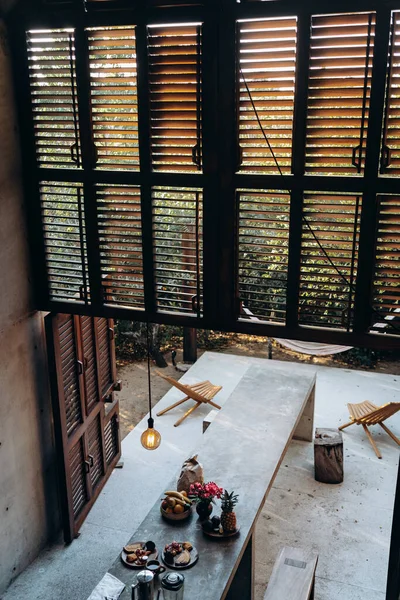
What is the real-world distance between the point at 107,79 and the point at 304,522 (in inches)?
199

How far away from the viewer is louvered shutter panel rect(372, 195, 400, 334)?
14.0 ft

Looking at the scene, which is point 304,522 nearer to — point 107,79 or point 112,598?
point 112,598

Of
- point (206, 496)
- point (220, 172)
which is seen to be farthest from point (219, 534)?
point (220, 172)

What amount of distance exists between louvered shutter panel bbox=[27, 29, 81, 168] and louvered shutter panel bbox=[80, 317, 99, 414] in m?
1.87

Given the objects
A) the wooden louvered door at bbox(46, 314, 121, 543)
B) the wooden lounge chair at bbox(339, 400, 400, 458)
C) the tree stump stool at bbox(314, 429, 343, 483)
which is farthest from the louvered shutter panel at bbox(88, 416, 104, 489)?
the wooden lounge chair at bbox(339, 400, 400, 458)

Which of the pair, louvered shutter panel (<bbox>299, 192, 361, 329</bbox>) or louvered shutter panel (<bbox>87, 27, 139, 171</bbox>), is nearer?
louvered shutter panel (<bbox>299, 192, 361, 329</bbox>)

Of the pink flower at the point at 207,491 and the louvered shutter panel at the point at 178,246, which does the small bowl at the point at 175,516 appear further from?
the louvered shutter panel at the point at 178,246

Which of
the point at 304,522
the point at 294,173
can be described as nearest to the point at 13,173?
the point at 294,173

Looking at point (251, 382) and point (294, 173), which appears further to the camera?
point (251, 382)

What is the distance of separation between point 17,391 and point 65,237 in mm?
1490

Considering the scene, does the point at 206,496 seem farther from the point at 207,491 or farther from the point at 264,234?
the point at 264,234

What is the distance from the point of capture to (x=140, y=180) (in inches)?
194

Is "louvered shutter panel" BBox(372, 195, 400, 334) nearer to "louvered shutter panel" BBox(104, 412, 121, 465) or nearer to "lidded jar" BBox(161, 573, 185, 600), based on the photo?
"lidded jar" BBox(161, 573, 185, 600)

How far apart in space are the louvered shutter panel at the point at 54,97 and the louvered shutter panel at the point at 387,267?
260cm
